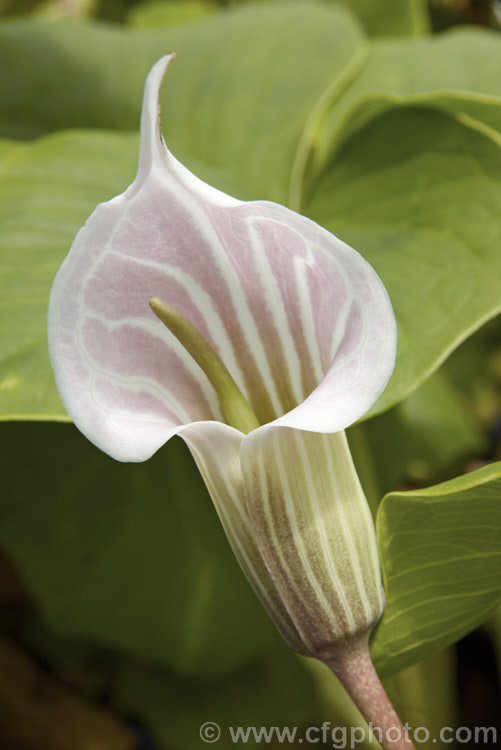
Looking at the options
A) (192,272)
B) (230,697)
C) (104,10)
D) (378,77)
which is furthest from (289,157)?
(104,10)

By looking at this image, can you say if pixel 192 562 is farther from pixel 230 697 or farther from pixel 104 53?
pixel 104 53

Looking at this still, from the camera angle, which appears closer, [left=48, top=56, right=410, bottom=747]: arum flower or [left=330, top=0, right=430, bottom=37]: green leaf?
[left=48, top=56, right=410, bottom=747]: arum flower

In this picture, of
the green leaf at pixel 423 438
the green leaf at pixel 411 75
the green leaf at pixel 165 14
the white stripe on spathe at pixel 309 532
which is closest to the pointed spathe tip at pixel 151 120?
the white stripe on spathe at pixel 309 532

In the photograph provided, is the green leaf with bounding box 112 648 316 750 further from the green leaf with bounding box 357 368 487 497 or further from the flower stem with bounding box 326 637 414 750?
the flower stem with bounding box 326 637 414 750

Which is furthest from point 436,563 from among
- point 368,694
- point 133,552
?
point 133,552

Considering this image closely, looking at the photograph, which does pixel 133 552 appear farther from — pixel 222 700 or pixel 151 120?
pixel 151 120

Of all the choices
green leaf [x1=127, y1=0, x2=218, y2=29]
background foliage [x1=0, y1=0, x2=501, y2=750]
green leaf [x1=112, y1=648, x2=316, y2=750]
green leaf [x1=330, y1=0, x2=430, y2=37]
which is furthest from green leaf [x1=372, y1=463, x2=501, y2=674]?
green leaf [x1=127, y1=0, x2=218, y2=29]
